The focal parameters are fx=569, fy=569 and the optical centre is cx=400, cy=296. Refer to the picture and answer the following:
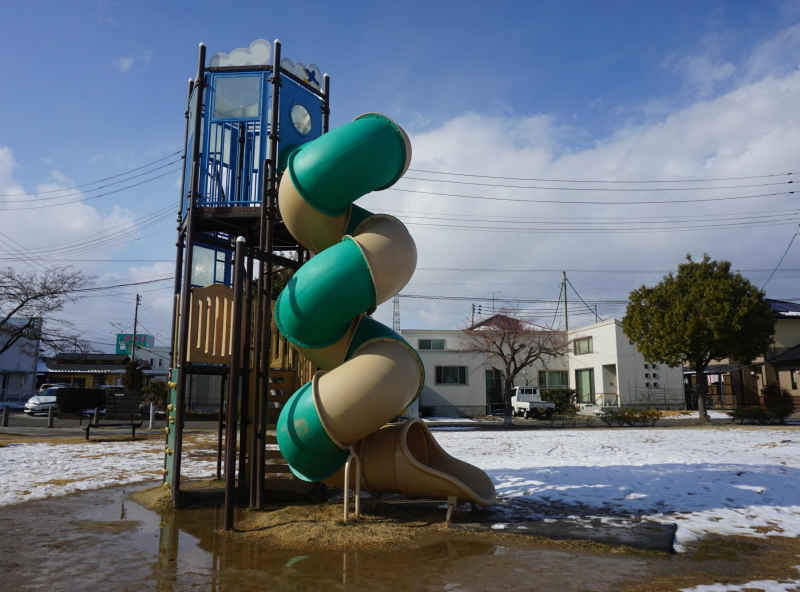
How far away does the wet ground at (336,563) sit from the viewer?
4.92 metres

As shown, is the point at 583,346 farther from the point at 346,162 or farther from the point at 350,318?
the point at 346,162

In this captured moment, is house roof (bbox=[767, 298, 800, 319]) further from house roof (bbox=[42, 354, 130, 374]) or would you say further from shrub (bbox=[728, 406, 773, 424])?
house roof (bbox=[42, 354, 130, 374])

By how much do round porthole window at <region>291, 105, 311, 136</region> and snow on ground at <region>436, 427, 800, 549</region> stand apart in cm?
686

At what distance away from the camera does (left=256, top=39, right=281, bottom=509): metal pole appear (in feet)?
25.5

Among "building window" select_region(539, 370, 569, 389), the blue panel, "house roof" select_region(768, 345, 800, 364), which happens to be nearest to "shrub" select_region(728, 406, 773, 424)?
"house roof" select_region(768, 345, 800, 364)

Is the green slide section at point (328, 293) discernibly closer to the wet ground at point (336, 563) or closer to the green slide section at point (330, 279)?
the green slide section at point (330, 279)

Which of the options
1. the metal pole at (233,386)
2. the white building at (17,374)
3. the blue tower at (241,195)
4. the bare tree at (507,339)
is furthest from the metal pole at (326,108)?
the white building at (17,374)

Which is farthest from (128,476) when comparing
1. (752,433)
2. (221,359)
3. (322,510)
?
(752,433)

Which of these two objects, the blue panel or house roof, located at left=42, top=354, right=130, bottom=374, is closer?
the blue panel

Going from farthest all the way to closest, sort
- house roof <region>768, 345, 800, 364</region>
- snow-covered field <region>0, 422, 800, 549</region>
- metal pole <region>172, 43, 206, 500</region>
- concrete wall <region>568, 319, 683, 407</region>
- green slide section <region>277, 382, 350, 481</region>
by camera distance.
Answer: concrete wall <region>568, 319, 683, 407</region>, house roof <region>768, 345, 800, 364</region>, metal pole <region>172, 43, 206, 500</region>, snow-covered field <region>0, 422, 800, 549</region>, green slide section <region>277, 382, 350, 481</region>

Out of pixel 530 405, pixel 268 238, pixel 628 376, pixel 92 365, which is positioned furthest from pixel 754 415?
pixel 92 365

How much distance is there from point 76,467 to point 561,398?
29008 mm

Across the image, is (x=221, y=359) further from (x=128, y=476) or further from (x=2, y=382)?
(x=2, y=382)

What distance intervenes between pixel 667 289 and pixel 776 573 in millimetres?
21888
